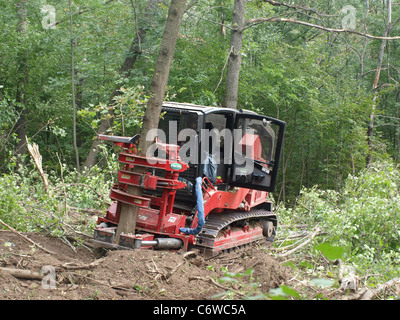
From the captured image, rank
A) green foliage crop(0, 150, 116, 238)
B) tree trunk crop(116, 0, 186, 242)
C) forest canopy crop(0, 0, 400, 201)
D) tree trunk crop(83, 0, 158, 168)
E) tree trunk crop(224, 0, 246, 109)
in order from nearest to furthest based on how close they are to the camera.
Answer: tree trunk crop(116, 0, 186, 242) < green foliage crop(0, 150, 116, 238) < tree trunk crop(224, 0, 246, 109) < tree trunk crop(83, 0, 158, 168) < forest canopy crop(0, 0, 400, 201)

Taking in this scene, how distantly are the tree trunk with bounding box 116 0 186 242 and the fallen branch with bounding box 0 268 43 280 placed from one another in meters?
1.63

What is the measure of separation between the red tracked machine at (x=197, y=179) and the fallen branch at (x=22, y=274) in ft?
5.03

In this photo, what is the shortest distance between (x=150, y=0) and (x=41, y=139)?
8329mm

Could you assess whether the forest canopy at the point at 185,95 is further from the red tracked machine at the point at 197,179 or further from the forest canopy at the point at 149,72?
the red tracked machine at the point at 197,179

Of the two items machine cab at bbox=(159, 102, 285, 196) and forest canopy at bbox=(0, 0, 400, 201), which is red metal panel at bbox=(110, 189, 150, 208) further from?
forest canopy at bbox=(0, 0, 400, 201)

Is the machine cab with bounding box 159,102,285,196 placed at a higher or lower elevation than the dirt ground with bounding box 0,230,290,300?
higher

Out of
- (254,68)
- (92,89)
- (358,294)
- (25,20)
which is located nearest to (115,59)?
(92,89)

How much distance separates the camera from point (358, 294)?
5.54 metres

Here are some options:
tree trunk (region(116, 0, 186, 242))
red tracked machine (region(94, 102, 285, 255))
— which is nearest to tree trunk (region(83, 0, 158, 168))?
red tracked machine (region(94, 102, 285, 255))

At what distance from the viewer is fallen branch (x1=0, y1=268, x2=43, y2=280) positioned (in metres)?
5.41

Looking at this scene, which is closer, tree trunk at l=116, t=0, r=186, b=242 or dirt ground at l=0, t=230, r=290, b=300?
dirt ground at l=0, t=230, r=290, b=300

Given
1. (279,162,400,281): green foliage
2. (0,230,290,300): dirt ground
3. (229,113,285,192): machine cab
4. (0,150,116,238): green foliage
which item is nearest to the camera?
(0,230,290,300): dirt ground

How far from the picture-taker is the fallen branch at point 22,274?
17.7 feet

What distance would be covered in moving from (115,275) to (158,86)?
271 cm
